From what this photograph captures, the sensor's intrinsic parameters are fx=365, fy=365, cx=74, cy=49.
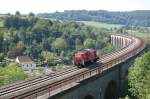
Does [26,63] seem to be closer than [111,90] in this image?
No

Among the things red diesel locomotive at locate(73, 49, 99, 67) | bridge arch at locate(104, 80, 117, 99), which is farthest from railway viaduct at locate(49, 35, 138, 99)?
red diesel locomotive at locate(73, 49, 99, 67)

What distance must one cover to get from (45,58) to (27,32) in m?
35.3

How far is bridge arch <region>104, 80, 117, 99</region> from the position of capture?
56362 millimetres

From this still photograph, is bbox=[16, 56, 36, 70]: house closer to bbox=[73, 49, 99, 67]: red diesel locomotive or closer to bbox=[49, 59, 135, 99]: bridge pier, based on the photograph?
bbox=[49, 59, 135, 99]: bridge pier

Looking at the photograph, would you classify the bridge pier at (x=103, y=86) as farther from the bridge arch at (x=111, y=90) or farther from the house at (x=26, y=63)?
the house at (x=26, y=63)

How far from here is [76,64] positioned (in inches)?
2265

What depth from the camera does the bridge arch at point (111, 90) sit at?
2219 inches

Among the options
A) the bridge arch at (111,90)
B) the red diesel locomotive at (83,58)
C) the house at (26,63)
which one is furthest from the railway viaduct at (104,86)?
the house at (26,63)

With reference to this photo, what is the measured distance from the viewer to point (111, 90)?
5734cm

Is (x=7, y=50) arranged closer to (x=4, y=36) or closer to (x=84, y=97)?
(x=4, y=36)

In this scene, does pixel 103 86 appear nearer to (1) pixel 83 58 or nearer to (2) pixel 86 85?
(2) pixel 86 85

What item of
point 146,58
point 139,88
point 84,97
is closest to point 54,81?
point 84,97

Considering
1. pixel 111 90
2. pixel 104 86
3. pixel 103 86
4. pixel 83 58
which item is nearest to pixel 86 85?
pixel 103 86

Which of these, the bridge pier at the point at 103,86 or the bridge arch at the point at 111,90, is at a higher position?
the bridge pier at the point at 103,86
